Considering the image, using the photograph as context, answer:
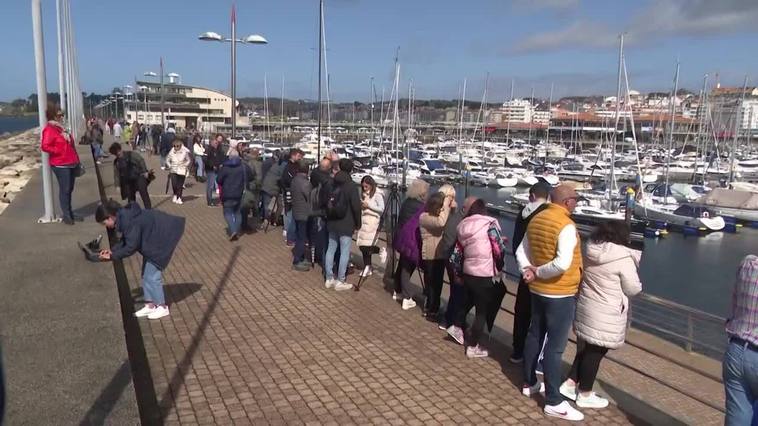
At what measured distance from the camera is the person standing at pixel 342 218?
8008 millimetres

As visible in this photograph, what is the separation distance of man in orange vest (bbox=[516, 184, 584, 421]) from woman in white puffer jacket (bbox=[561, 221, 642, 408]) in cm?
11

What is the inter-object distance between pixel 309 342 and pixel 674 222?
140 ft

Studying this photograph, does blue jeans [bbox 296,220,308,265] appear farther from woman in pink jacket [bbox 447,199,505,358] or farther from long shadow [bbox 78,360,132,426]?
long shadow [bbox 78,360,132,426]

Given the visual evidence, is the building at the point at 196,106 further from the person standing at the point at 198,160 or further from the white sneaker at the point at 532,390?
the white sneaker at the point at 532,390

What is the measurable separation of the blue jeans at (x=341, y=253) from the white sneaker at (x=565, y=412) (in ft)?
13.4

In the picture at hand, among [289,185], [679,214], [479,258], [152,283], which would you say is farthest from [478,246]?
[679,214]

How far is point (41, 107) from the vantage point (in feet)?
31.7

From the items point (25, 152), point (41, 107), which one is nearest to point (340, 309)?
point (41, 107)

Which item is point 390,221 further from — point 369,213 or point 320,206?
point 320,206

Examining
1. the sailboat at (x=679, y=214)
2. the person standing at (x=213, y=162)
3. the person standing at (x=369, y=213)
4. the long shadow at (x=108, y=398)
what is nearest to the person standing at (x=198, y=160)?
the person standing at (x=213, y=162)

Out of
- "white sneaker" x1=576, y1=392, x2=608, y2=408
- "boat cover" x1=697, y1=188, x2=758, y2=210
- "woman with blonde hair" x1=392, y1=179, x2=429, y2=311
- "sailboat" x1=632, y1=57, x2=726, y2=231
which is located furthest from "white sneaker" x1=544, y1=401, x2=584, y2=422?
"boat cover" x1=697, y1=188, x2=758, y2=210

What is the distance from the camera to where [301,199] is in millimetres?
9469

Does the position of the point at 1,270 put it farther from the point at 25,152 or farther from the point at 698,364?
the point at 25,152

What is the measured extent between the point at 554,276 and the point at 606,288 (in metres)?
0.37
